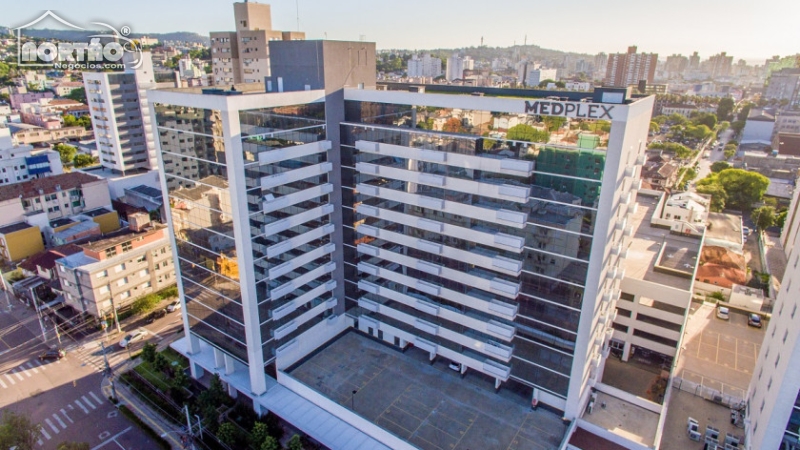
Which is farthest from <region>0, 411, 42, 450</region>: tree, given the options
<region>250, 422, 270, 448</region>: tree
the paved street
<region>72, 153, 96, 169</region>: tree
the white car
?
<region>72, 153, 96, 169</region>: tree

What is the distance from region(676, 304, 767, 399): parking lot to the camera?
49.3 m

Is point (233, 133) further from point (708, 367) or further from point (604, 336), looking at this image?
point (708, 367)

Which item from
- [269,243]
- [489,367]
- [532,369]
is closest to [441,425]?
[489,367]

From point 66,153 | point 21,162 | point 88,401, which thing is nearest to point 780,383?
point 88,401

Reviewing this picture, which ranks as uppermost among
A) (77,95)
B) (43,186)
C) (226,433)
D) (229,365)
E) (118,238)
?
(77,95)

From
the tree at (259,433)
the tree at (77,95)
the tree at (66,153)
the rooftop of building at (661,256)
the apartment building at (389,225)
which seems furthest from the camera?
the tree at (77,95)

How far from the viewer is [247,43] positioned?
325 feet

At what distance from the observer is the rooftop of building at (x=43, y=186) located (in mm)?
75812

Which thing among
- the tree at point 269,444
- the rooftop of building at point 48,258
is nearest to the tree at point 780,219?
the tree at point 269,444

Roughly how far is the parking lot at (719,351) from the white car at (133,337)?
202 ft

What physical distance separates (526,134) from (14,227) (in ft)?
260

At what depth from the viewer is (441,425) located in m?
36.8

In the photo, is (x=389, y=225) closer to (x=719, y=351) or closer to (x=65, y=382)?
(x=65, y=382)

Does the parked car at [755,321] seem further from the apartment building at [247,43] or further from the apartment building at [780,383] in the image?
the apartment building at [247,43]
